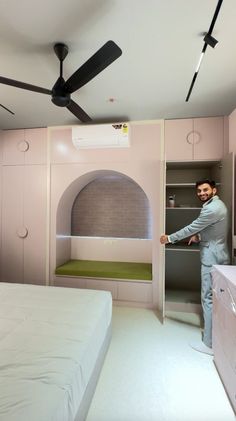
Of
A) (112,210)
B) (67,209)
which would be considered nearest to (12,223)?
(67,209)

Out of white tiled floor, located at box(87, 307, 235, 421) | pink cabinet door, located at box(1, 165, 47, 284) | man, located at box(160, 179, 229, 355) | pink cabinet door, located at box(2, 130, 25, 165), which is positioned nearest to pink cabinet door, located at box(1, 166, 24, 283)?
pink cabinet door, located at box(1, 165, 47, 284)

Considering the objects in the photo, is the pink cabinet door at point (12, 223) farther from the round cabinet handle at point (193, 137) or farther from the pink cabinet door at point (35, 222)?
the round cabinet handle at point (193, 137)

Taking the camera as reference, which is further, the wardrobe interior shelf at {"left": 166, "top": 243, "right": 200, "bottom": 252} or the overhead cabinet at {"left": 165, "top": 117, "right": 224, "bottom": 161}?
the overhead cabinet at {"left": 165, "top": 117, "right": 224, "bottom": 161}

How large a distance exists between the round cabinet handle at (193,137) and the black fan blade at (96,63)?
1.91 metres

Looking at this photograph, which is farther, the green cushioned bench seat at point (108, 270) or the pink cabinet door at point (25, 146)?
the pink cabinet door at point (25, 146)

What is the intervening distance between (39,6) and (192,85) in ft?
4.92

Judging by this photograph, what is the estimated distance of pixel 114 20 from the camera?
152 centimetres

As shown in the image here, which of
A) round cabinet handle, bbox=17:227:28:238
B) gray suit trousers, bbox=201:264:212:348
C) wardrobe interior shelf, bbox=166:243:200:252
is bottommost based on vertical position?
gray suit trousers, bbox=201:264:212:348

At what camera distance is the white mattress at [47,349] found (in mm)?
1024

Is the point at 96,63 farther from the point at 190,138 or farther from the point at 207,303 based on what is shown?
the point at 207,303

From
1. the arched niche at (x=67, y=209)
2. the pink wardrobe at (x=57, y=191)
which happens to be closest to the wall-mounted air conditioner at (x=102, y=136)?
the pink wardrobe at (x=57, y=191)

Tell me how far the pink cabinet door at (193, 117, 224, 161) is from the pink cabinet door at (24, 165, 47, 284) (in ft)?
7.69

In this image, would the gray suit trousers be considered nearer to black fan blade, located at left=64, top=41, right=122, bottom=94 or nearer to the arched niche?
the arched niche

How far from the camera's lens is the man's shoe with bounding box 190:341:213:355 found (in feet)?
7.37
